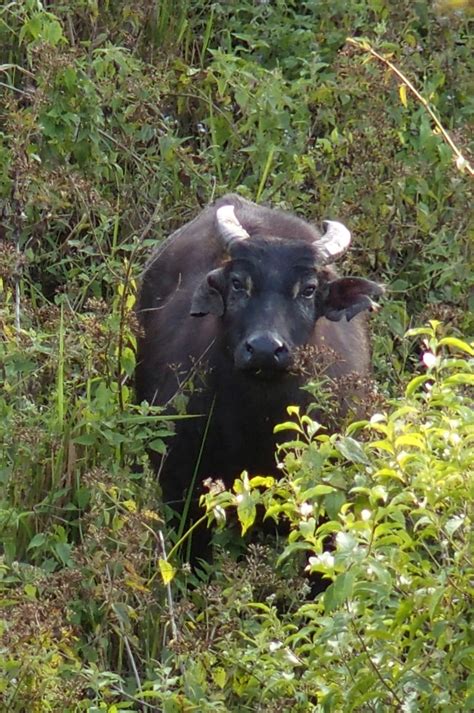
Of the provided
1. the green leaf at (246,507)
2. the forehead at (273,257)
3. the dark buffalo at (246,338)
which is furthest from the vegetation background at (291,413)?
the forehead at (273,257)

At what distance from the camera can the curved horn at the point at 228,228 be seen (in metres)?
5.98

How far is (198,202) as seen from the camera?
738cm

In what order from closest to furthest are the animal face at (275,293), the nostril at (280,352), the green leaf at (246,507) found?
the green leaf at (246,507) → the nostril at (280,352) → the animal face at (275,293)

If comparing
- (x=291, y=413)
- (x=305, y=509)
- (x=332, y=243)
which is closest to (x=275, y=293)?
(x=332, y=243)

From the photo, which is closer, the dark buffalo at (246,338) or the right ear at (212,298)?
the dark buffalo at (246,338)

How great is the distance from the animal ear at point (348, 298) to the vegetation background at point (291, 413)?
26cm

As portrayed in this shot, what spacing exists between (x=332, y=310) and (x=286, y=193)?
4.31 ft

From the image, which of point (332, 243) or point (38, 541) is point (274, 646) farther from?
point (332, 243)

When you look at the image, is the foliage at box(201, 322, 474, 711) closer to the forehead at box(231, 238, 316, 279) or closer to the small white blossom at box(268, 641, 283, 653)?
the small white blossom at box(268, 641, 283, 653)

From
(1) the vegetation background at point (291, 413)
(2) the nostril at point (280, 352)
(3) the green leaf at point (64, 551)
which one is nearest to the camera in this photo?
(1) the vegetation background at point (291, 413)

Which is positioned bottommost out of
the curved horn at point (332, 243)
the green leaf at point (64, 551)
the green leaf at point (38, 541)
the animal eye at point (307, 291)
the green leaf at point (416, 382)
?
the green leaf at point (38, 541)

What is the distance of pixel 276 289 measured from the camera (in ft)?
19.0

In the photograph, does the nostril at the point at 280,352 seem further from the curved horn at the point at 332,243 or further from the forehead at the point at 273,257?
the curved horn at the point at 332,243

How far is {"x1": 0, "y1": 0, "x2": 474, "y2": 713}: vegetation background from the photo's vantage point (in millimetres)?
3721
